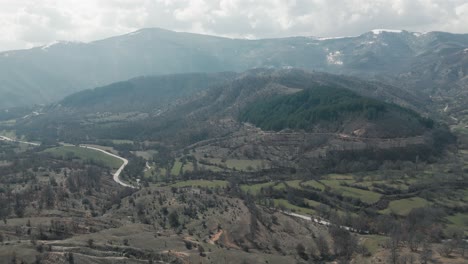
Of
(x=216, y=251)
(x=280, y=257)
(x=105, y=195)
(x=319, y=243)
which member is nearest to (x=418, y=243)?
(x=319, y=243)

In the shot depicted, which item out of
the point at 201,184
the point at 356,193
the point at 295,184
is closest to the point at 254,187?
the point at 295,184

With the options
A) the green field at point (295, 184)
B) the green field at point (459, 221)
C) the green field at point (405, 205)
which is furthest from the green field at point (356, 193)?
the green field at point (459, 221)

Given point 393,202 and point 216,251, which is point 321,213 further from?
point 216,251

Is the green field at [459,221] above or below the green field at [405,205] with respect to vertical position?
below

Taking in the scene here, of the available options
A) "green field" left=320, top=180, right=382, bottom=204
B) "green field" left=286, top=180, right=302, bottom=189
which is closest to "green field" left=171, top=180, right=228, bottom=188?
"green field" left=286, top=180, right=302, bottom=189

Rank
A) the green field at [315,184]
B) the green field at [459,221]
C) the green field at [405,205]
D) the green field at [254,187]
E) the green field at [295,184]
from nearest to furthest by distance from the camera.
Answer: the green field at [459,221] → the green field at [405,205] → the green field at [315,184] → the green field at [254,187] → the green field at [295,184]

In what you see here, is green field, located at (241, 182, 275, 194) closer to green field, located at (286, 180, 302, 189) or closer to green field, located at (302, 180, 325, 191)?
green field, located at (286, 180, 302, 189)

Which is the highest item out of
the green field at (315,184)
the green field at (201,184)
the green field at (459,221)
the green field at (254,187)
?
the green field at (201,184)

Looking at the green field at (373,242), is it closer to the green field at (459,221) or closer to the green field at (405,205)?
the green field at (405,205)
